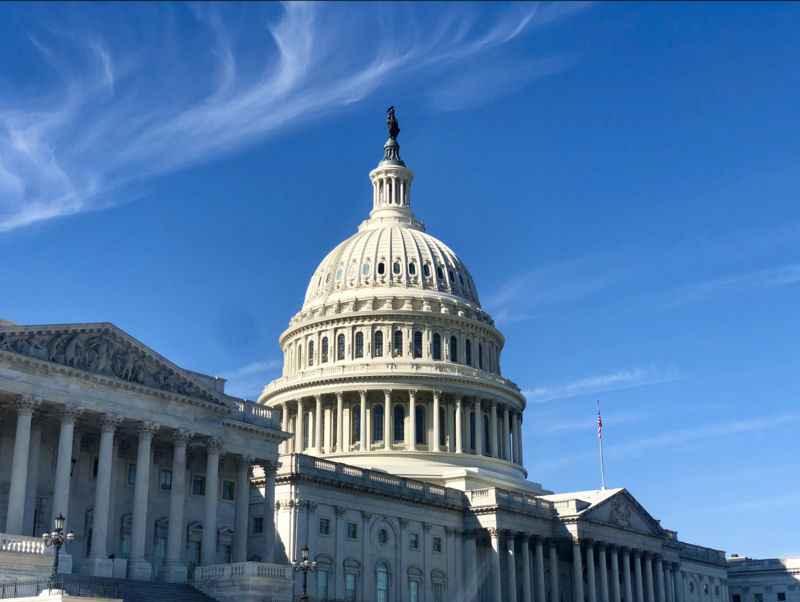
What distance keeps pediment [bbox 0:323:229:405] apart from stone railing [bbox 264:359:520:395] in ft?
150

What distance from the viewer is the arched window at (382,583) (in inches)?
3506

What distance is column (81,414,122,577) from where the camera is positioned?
60.8 metres

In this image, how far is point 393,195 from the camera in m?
134

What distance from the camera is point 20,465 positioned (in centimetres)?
5884

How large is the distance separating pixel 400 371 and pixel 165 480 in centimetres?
4498

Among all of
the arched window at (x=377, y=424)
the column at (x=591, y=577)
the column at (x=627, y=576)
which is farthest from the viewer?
the arched window at (x=377, y=424)

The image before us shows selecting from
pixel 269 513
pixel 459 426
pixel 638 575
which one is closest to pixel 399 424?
pixel 459 426

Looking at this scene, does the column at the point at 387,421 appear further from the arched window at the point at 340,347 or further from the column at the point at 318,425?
the arched window at the point at 340,347

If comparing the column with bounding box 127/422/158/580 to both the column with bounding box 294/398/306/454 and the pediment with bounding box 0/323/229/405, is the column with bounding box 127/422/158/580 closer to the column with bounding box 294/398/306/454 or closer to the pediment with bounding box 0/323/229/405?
the pediment with bounding box 0/323/229/405

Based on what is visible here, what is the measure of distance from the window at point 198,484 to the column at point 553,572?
132 feet

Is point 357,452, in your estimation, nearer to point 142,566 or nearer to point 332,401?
point 332,401

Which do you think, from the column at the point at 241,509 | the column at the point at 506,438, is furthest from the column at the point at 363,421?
the column at the point at 241,509

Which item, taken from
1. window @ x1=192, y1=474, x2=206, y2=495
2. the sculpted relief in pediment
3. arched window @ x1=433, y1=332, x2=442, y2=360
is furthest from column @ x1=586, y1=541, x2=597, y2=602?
the sculpted relief in pediment

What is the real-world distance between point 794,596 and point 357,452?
6849 cm
